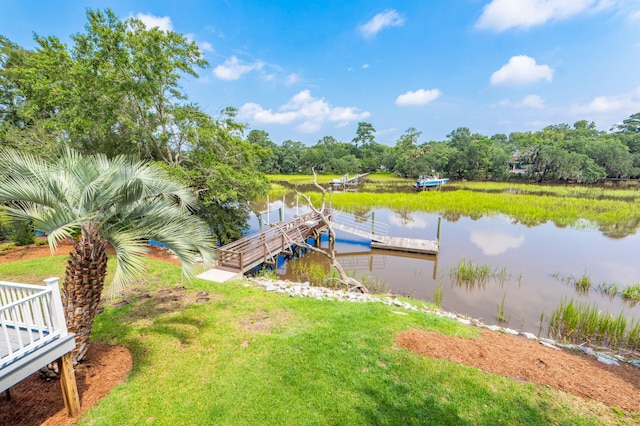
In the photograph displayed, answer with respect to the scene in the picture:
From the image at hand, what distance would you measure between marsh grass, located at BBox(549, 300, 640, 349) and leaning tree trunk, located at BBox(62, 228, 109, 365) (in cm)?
1022

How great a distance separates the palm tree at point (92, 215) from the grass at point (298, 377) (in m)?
1.32

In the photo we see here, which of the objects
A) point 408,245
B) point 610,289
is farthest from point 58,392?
point 610,289

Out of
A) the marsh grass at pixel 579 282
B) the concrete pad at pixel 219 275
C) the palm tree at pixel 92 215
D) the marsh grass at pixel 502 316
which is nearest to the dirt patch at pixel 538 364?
the marsh grass at pixel 502 316

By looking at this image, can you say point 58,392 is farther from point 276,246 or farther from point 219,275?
point 276,246

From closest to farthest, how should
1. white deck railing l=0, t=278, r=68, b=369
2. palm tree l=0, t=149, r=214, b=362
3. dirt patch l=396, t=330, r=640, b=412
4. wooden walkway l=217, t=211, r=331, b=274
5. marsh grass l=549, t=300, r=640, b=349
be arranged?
white deck railing l=0, t=278, r=68, b=369 < palm tree l=0, t=149, r=214, b=362 < dirt patch l=396, t=330, r=640, b=412 < marsh grass l=549, t=300, r=640, b=349 < wooden walkway l=217, t=211, r=331, b=274

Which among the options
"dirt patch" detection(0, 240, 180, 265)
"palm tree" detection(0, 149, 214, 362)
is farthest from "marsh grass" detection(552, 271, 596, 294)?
"dirt patch" detection(0, 240, 180, 265)

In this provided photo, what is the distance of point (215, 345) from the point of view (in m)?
5.19

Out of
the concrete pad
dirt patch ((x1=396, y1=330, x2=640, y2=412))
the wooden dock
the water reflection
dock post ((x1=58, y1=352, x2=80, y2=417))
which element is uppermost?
dock post ((x1=58, y1=352, x2=80, y2=417))

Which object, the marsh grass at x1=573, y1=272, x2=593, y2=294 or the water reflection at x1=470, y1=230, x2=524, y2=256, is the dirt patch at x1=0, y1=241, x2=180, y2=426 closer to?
the marsh grass at x1=573, y1=272, x2=593, y2=294

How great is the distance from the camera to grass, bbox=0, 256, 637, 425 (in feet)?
12.1

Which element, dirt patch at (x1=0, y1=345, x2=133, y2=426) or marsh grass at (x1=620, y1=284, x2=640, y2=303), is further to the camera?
marsh grass at (x1=620, y1=284, x2=640, y2=303)

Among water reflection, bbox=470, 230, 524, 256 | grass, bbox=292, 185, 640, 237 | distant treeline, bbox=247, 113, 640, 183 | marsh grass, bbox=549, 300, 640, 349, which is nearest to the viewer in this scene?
marsh grass, bbox=549, 300, 640, 349

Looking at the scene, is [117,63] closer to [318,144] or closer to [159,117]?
[159,117]

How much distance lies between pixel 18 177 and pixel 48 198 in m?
0.41
